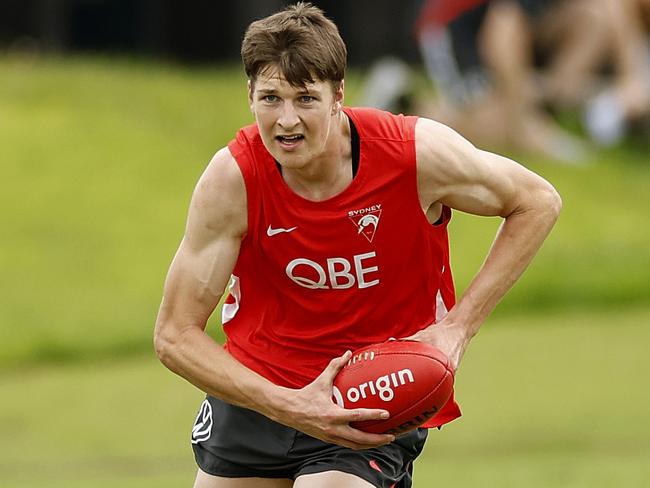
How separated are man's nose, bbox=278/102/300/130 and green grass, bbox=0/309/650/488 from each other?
12.2ft

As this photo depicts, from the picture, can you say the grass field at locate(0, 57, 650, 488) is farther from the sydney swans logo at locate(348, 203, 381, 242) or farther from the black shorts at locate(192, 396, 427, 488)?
the sydney swans logo at locate(348, 203, 381, 242)

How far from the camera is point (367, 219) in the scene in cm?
479

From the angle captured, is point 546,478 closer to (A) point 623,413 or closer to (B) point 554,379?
(A) point 623,413

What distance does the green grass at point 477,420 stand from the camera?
26.6 ft

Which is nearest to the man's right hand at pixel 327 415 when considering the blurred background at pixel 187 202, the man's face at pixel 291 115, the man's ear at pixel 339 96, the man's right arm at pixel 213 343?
the man's right arm at pixel 213 343

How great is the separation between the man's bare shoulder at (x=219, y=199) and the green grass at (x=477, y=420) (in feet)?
11.2

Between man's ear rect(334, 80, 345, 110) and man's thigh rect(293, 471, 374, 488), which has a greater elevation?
man's ear rect(334, 80, 345, 110)

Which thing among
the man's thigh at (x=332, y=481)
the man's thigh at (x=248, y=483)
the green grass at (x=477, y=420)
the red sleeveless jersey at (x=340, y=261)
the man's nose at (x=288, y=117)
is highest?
the man's nose at (x=288, y=117)

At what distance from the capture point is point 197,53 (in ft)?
57.7

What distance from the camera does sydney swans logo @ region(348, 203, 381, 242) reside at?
4.78 meters

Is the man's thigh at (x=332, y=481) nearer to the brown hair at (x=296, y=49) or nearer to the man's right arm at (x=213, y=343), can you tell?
the man's right arm at (x=213, y=343)

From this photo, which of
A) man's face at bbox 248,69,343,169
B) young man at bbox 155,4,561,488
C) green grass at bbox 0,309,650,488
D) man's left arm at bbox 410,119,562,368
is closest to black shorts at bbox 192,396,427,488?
young man at bbox 155,4,561,488

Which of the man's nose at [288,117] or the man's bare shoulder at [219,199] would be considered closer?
the man's nose at [288,117]

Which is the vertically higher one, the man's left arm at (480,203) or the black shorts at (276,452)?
the man's left arm at (480,203)
